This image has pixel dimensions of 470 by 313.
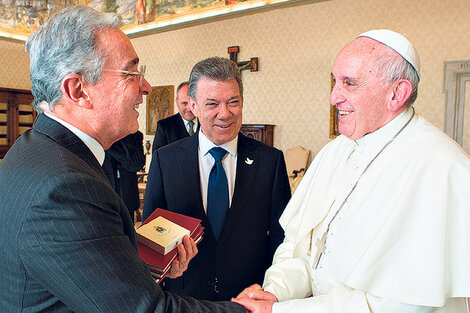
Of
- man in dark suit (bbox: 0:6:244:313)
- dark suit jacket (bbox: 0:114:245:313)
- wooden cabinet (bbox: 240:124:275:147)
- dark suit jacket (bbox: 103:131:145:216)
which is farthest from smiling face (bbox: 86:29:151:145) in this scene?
wooden cabinet (bbox: 240:124:275:147)

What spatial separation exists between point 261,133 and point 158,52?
4.61 meters

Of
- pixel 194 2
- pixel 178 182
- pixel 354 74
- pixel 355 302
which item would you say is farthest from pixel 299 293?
pixel 194 2

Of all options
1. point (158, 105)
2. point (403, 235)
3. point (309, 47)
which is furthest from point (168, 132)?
point (158, 105)

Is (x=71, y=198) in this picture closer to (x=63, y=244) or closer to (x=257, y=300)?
(x=63, y=244)

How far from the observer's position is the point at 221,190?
2000 mm

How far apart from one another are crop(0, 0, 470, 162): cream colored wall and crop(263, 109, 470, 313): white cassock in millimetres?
6378

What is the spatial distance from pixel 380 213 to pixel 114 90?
1.11 metres

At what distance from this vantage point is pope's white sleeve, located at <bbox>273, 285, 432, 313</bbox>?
1.31m

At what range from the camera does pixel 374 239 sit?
53.4 inches

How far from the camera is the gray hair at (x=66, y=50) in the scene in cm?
121

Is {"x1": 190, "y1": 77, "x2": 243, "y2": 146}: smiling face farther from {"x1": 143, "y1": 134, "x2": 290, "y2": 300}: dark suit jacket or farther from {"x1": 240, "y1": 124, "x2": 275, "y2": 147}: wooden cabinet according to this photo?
{"x1": 240, "y1": 124, "x2": 275, "y2": 147}: wooden cabinet

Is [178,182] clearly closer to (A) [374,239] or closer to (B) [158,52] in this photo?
(A) [374,239]

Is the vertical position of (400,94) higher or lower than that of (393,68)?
lower

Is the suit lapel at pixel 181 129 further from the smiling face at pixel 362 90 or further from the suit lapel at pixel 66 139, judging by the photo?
the suit lapel at pixel 66 139
